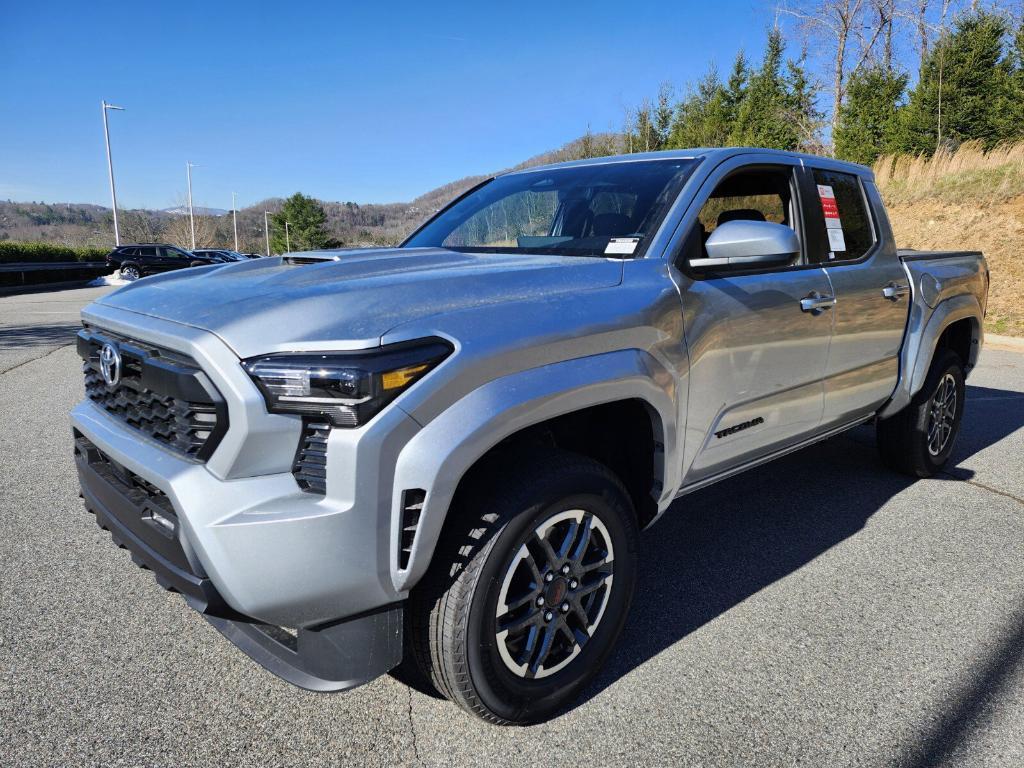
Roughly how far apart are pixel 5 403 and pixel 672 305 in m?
6.42

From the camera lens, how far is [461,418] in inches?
70.4

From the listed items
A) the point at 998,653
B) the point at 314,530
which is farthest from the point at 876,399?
the point at 314,530

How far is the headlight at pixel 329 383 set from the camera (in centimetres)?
167

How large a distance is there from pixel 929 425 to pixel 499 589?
353cm

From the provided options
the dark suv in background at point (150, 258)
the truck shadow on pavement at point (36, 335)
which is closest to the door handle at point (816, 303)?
the truck shadow on pavement at point (36, 335)

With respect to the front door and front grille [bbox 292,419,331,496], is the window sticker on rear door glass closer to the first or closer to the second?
the front door

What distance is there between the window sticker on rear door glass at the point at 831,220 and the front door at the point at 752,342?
21cm

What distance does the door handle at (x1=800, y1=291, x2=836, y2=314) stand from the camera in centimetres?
302

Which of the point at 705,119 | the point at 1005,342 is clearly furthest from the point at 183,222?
the point at 1005,342

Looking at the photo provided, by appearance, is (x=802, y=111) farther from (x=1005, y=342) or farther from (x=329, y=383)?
(x=329, y=383)

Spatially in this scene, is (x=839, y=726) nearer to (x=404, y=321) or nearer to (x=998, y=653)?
(x=998, y=653)

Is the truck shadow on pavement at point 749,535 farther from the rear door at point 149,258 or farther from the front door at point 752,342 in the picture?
the rear door at point 149,258

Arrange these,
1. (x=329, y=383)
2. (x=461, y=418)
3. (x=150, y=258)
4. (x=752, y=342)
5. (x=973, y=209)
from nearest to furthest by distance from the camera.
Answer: (x=329, y=383), (x=461, y=418), (x=752, y=342), (x=973, y=209), (x=150, y=258)

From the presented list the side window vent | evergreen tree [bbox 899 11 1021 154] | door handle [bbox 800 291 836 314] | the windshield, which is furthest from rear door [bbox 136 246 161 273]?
the side window vent
